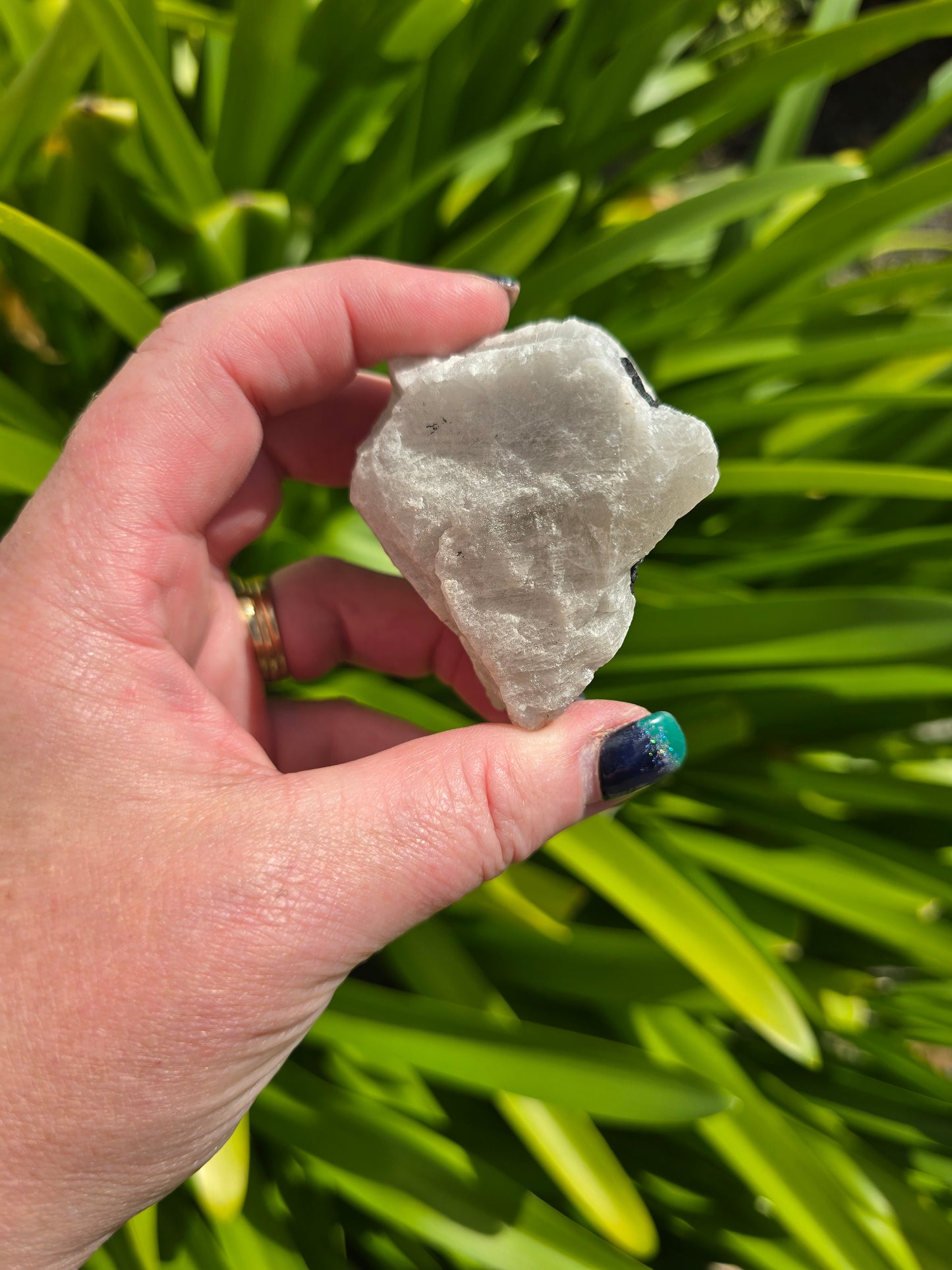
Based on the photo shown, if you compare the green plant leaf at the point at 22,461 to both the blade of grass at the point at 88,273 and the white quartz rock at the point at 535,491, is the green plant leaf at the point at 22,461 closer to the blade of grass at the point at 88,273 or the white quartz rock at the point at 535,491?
the blade of grass at the point at 88,273

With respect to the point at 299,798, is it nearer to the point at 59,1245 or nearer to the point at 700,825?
the point at 59,1245

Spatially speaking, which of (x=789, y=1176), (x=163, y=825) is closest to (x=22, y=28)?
(x=163, y=825)

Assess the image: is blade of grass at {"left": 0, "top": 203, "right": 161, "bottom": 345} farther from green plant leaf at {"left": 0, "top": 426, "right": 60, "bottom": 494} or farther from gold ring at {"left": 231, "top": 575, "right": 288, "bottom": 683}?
gold ring at {"left": 231, "top": 575, "right": 288, "bottom": 683}

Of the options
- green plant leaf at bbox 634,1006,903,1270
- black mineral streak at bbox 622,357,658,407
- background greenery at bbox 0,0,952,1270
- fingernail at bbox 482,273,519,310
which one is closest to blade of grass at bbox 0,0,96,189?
background greenery at bbox 0,0,952,1270

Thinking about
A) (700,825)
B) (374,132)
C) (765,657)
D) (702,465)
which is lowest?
(700,825)

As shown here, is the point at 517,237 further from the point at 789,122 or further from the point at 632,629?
the point at 789,122

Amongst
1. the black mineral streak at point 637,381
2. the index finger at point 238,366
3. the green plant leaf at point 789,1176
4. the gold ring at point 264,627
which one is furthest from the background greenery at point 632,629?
the black mineral streak at point 637,381

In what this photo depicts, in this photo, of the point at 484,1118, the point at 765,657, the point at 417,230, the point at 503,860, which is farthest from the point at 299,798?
the point at 417,230
